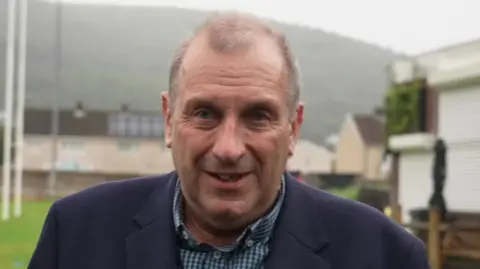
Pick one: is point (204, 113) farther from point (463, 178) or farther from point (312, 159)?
point (312, 159)

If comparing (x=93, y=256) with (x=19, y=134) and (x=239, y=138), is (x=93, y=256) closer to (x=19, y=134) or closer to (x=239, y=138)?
(x=239, y=138)

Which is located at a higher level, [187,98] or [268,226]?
[187,98]

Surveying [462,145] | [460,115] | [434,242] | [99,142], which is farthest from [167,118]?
[99,142]

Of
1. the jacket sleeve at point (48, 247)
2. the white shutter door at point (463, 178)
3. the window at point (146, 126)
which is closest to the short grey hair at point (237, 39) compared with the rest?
the jacket sleeve at point (48, 247)

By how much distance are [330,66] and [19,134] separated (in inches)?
6114

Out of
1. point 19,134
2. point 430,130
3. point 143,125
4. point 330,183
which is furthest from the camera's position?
point 143,125

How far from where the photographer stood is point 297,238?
Answer: 2.62 meters

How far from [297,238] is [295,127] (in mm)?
303

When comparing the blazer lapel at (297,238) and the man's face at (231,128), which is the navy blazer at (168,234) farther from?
the man's face at (231,128)

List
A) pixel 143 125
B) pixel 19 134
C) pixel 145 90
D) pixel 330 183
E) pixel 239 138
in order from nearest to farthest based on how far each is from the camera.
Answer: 1. pixel 239 138
2. pixel 19 134
3. pixel 330 183
4. pixel 143 125
5. pixel 145 90

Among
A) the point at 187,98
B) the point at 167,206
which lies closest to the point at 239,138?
the point at 187,98

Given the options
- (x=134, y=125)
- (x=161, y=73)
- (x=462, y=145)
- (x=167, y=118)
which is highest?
(x=161, y=73)

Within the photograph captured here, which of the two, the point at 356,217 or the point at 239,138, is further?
the point at 356,217

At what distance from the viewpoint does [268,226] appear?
261 centimetres
